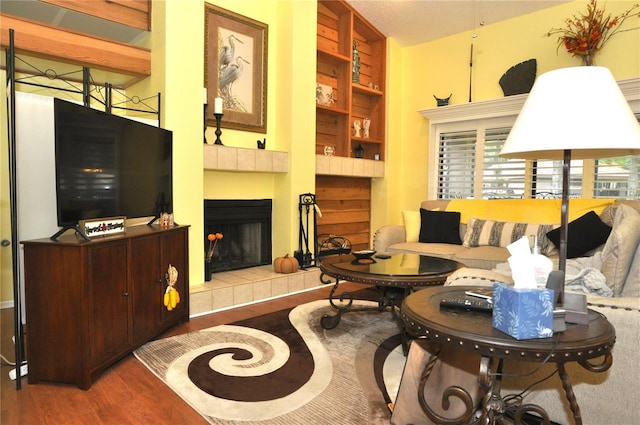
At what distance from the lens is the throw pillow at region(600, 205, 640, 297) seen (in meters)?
1.87

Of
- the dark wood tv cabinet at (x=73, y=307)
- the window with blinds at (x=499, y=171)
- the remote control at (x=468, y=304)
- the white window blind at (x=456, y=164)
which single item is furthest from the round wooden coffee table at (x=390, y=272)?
the white window blind at (x=456, y=164)

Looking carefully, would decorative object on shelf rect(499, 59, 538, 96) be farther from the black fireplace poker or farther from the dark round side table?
the dark round side table

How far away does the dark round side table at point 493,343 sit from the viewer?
115 cm

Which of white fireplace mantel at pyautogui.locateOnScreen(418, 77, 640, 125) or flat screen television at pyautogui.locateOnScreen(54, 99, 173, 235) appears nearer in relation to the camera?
flat screen television at pyautogui.locateOnScreen(54, 99, 173, 235)

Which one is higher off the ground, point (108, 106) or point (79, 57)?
point (79, 57)

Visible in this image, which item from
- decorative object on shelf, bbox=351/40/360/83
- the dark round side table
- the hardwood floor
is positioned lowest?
the hardwood floor

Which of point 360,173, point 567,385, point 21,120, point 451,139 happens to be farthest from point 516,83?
point 21,120

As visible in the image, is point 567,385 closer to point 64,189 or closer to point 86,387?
point 86,387

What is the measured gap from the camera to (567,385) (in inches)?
53.7

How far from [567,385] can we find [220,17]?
3978 mm

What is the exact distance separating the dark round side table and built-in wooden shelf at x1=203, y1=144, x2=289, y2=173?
2.62m

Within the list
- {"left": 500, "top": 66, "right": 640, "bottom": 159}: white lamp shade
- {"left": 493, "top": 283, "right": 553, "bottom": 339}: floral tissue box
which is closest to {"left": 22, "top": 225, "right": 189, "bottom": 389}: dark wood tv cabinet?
{"left": 493, "top": 283, "right": 553, "bottom": 339}: floral tissue box

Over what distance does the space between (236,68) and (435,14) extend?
2.52 m

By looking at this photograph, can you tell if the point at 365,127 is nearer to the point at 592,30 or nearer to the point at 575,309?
the point at 592,30
